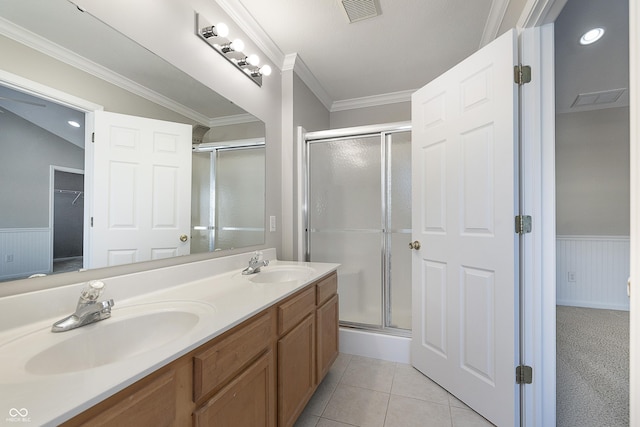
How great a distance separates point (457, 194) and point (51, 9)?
6.52ft

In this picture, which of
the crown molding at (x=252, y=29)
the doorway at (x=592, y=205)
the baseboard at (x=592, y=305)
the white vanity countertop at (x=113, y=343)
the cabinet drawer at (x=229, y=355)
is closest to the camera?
the white vanity countertop at (x=113, y=343)

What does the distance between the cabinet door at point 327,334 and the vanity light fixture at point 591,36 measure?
101 inches

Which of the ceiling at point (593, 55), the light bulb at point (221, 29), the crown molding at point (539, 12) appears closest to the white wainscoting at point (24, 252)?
the light bulb at point (221, 29)

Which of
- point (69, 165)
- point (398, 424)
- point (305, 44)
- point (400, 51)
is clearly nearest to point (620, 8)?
point (400, 51)

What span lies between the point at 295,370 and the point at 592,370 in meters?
2.20

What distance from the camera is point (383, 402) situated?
64.1 inches

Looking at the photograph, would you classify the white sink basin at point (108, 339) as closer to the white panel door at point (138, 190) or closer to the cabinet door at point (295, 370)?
the white panel door at point (138, 190)

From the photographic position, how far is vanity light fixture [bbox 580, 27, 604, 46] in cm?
185

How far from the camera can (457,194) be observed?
164cm

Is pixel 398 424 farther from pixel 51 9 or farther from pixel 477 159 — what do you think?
pixel 51 9

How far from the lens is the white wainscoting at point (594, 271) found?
122 inches

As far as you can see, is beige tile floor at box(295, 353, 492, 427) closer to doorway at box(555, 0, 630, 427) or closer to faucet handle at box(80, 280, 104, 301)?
faucet handle at box(80, 280, 104, 301)

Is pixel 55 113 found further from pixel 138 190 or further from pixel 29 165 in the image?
pixel 138 190

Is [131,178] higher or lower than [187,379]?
higher
